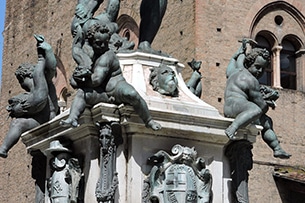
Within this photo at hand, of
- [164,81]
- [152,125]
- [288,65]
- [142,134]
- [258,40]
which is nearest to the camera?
[152,125]

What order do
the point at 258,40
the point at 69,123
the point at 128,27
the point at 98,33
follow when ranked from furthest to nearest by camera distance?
1. the point at 128,27
2. the point at 258,40
3. the point at 98,33
4. the point at 69,123

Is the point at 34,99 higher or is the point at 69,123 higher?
the point at 34,99

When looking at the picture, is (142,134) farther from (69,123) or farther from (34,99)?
(34,99)

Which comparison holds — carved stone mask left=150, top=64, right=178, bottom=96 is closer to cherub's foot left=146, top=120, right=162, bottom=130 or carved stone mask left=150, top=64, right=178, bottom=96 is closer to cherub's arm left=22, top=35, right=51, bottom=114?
cherub's foot left=146, top=120, right=162, bottom=130

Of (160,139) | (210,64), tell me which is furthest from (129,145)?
(210,64)

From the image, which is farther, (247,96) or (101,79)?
(247,96)

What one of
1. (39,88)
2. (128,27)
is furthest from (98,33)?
(128,27)

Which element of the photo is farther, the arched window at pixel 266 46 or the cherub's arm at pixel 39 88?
the arched window at pixel 266 46

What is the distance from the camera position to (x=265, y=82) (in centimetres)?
2286

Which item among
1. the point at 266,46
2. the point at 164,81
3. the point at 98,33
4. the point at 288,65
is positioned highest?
the point at 266,46

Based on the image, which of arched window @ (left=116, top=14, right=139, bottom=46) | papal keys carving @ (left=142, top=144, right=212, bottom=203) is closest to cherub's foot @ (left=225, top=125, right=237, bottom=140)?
papal keys carving @ (left=142, top=144, right=212, bottom=203)

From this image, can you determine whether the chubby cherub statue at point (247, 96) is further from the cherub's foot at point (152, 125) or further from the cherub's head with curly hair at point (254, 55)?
the cherub's foot at point (152, 125)

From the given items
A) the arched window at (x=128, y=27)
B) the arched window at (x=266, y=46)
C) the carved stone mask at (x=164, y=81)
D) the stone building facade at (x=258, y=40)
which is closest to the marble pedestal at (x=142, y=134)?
the carved stone mask at (x=164, y=81)

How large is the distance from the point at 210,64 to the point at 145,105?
1644cm
